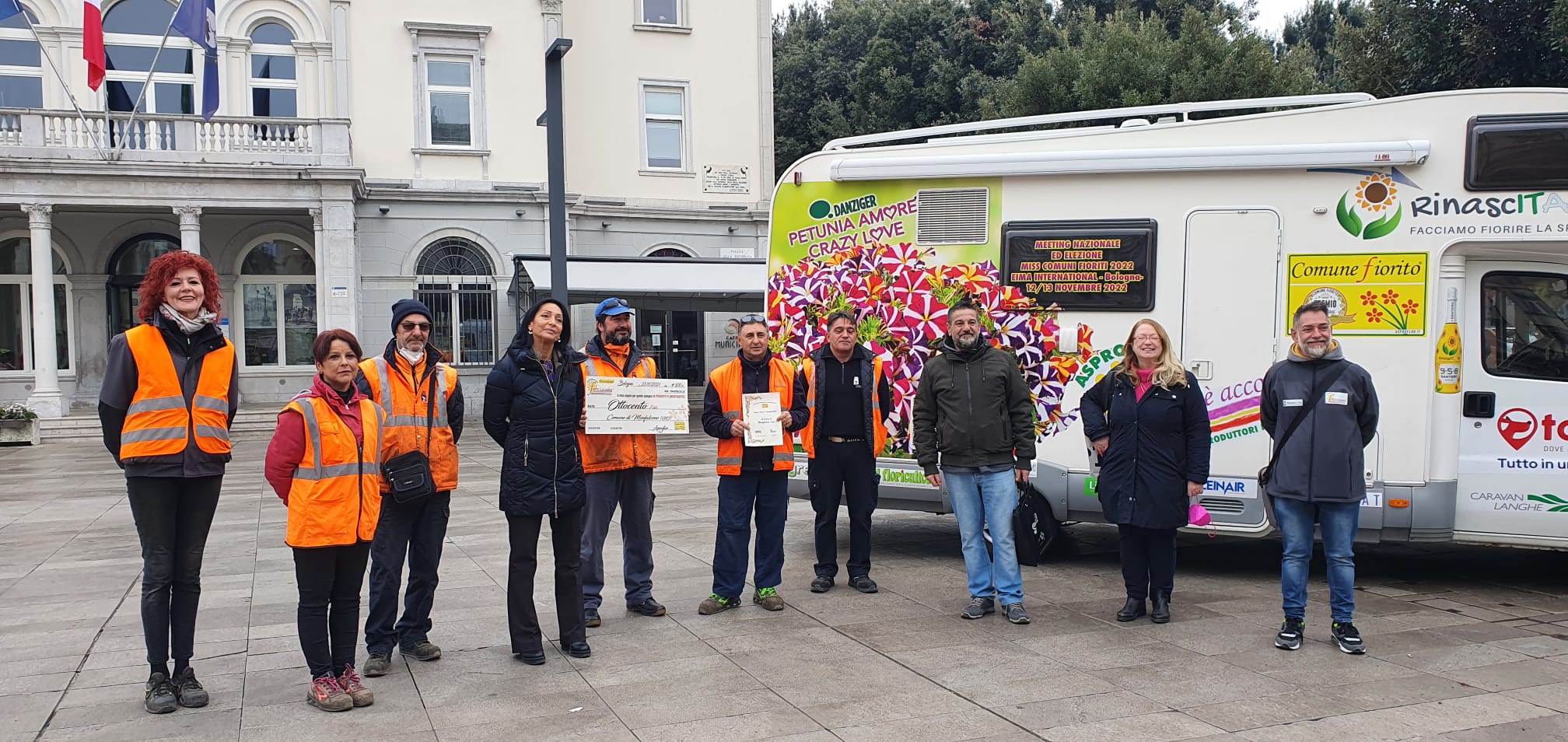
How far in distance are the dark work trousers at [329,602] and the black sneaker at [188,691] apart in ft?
1.62

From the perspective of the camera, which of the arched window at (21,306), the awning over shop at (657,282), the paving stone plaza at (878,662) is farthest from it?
the arched window at (21,306)

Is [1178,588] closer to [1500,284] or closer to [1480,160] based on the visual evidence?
[1500,284]

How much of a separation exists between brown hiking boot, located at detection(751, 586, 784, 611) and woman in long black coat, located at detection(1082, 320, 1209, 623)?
194 cm

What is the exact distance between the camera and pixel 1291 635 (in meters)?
5.81

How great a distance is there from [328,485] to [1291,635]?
4.69 m

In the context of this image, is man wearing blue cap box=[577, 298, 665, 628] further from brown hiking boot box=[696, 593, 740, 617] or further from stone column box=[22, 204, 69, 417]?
stone column box=[22, 204, 69, 417]

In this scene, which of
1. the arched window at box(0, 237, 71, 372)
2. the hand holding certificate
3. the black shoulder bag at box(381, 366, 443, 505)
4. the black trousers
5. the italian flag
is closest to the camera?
the black shoulder bag at box(381, 366, 443, 505)

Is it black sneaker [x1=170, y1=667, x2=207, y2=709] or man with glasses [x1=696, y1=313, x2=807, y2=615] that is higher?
man with glasses [x1=696, y1=313, x2=807, y2=615]

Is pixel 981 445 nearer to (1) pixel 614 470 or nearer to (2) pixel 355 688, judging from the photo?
(1) pixel 614 470

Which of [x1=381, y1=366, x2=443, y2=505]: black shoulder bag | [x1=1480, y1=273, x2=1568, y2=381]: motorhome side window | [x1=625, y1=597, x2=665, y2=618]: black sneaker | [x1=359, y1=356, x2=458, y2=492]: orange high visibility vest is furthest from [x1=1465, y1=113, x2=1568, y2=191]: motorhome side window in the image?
[x1=381, y1=366, x2=443, y2=505]: black shoulder bag

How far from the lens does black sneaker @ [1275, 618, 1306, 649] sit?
5797 mm

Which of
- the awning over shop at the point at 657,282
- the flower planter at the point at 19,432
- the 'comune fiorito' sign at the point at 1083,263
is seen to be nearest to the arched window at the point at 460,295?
the awning over shop at the point at 657,282

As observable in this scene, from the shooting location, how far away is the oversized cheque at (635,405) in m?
6.05

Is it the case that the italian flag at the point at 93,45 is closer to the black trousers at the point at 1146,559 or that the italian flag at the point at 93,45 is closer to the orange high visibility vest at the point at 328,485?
the orange high visibility vest at the point at 328,485
